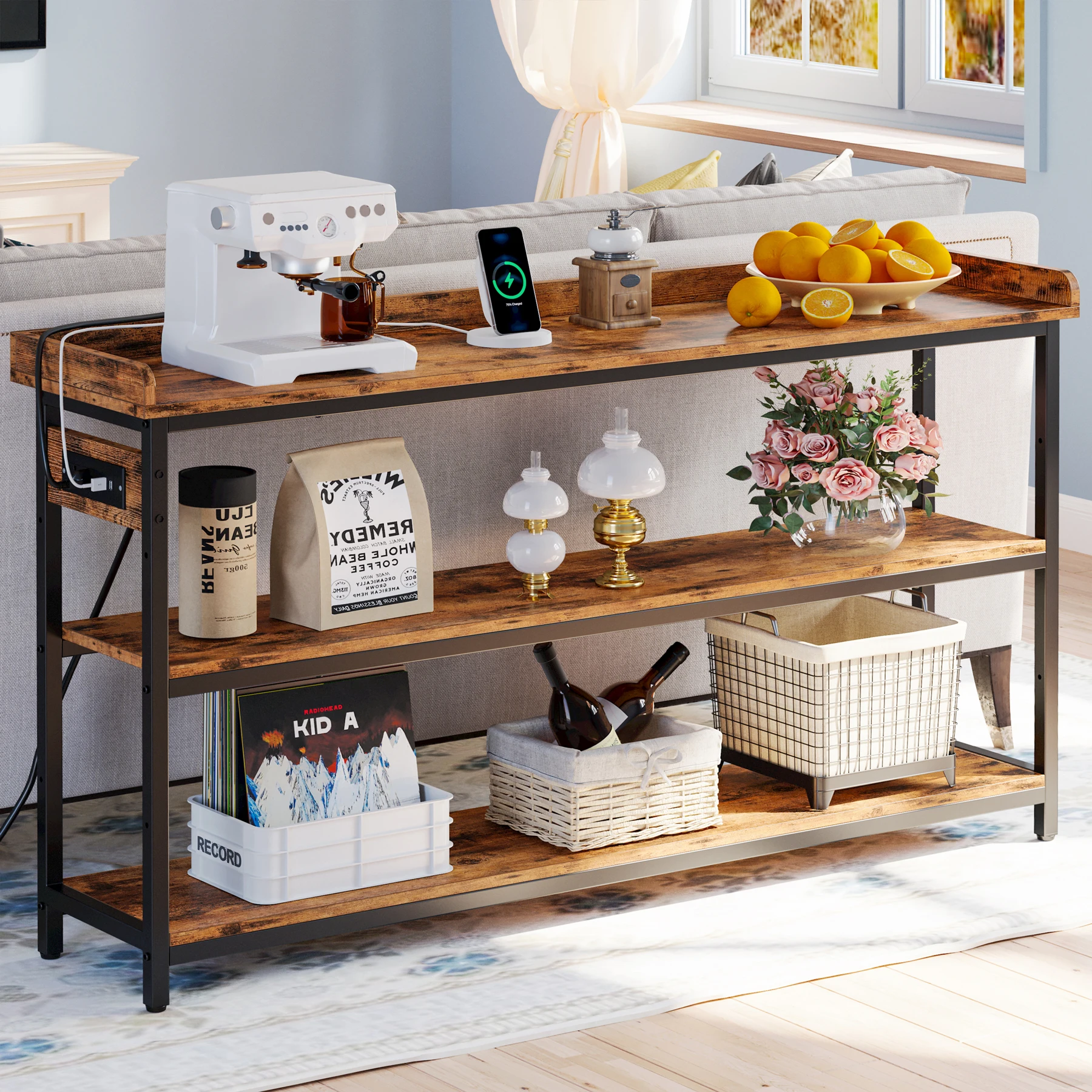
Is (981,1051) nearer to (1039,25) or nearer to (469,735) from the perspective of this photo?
(469,735)

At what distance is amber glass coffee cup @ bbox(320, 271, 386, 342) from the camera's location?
230 cm

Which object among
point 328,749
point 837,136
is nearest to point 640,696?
point 328,749

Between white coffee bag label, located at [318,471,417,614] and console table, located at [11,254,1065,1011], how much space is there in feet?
0.15

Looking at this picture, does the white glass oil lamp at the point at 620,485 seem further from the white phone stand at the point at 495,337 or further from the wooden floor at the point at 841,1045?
the wooden floor at the point at 841,1045

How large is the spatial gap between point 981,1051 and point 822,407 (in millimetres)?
951

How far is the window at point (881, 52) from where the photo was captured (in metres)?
4.87

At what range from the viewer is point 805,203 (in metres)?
3.29

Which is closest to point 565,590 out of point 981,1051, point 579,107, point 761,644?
point 761,644

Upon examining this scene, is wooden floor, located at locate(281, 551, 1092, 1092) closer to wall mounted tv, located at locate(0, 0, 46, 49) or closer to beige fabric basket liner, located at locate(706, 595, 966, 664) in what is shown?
beige fabric basket liner, located at locate(706, 595, 966, 664)

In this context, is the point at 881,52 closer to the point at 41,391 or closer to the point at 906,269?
the point at 906,269

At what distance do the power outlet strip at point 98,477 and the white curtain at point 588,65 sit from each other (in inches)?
122

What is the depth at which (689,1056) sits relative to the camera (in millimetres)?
2205

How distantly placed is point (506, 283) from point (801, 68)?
3.28 m

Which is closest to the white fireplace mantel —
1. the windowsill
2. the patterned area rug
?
the windowsill
